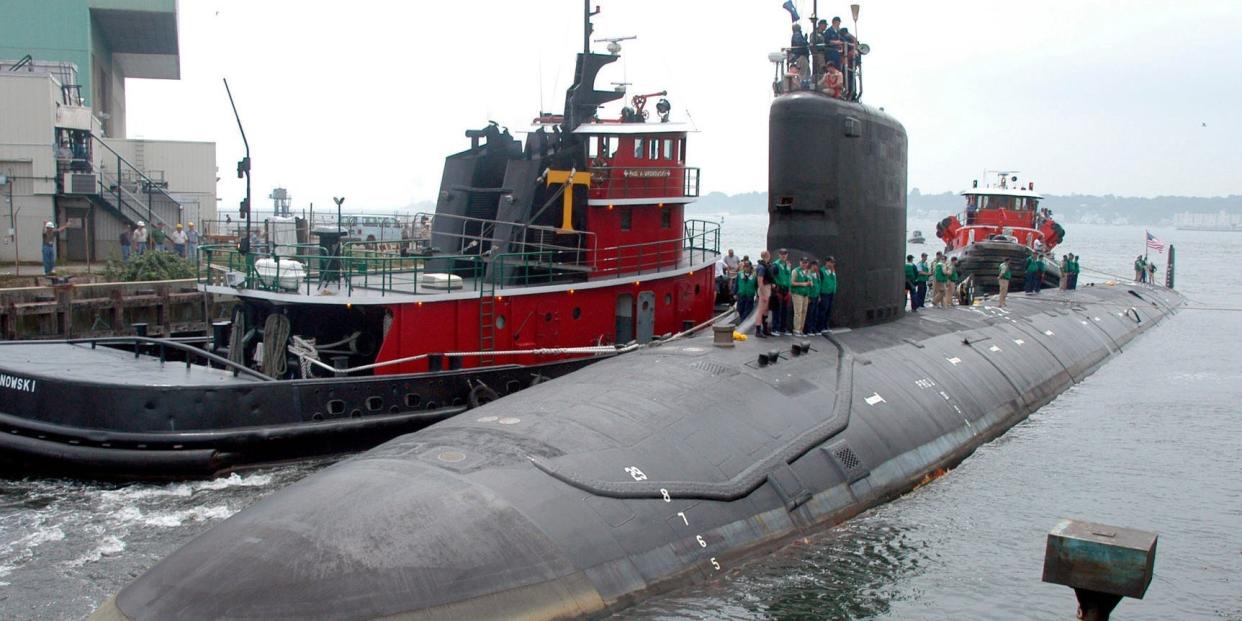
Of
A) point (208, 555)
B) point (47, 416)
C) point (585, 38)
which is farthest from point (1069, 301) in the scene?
point (208, 555)

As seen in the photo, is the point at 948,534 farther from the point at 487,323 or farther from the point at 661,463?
the point at 487,323

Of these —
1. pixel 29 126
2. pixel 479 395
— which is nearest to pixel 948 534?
pixel 479 395

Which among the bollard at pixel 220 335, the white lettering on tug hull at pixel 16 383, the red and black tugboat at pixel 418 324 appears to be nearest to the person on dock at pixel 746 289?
the red and black tugboat at pixel 418 324

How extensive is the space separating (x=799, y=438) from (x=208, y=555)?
705cm

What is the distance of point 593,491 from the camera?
1050 cm

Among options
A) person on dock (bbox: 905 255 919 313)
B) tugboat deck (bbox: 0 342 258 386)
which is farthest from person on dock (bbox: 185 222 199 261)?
person on dock (bbox: 905 255 919 313)

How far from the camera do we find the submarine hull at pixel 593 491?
8383 mm

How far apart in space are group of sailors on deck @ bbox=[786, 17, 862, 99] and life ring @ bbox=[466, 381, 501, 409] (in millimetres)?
6867

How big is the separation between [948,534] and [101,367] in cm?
1208

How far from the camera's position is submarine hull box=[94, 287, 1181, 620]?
27.5ft

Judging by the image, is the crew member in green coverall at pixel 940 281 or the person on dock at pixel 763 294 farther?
the crew member in green coverall at pixel 940 281

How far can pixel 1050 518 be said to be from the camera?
14883 millimetres

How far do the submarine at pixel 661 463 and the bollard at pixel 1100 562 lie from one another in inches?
134

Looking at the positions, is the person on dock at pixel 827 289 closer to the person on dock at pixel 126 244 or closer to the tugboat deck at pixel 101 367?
the tugboat deck at pixel 101 367
